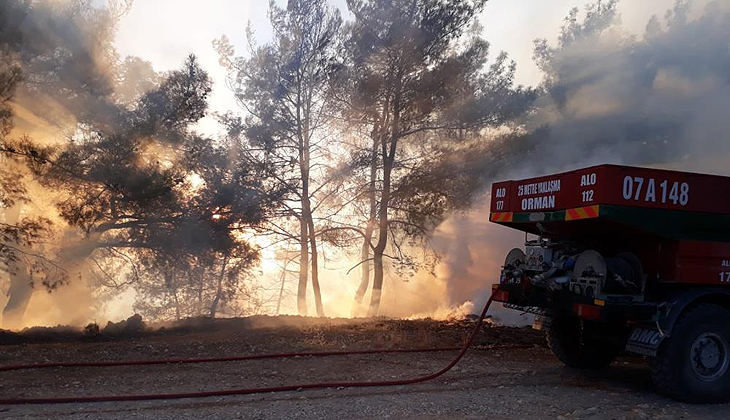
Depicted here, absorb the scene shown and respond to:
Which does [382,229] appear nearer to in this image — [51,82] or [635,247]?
[51,82]

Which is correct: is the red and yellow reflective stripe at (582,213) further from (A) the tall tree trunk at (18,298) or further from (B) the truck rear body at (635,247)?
(A) the tall tree trunk at (18,298)

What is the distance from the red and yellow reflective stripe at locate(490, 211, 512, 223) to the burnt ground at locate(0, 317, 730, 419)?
208 centimetres

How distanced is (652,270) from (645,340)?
0.91 m

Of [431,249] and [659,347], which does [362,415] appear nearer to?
[659,347]

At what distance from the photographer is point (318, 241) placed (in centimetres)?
1966

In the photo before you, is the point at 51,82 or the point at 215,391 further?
the point at 51,82

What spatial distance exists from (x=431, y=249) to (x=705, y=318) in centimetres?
1247

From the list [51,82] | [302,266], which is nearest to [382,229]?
[302,266]

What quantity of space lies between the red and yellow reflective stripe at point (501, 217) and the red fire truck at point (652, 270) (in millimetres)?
613

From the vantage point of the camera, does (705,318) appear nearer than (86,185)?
Yes

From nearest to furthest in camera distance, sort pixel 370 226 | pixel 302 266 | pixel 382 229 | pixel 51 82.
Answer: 1. pixel 51 82
2. pixel 382 229
3. pixel 370 226
4. pixel 302 266

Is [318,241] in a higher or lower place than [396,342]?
higher

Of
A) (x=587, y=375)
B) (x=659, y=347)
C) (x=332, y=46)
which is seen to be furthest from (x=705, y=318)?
(x=332, y=46)

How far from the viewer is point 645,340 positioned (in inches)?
260
